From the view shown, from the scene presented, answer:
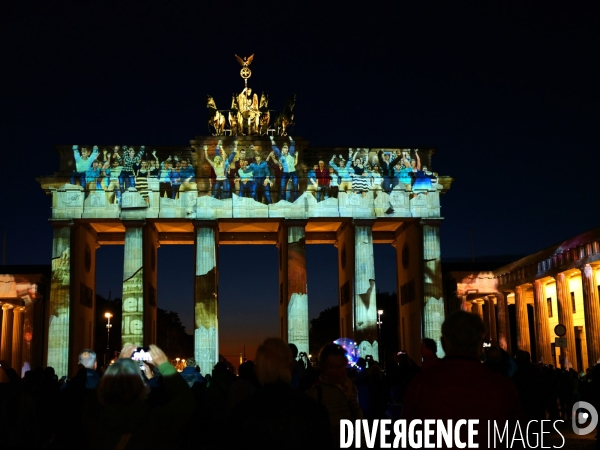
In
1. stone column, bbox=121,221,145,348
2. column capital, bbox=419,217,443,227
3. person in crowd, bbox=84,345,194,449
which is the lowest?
person in crowd, bbox=84,345,194,449

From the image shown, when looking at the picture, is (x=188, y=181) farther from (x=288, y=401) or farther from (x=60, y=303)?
(x=288, y=401)

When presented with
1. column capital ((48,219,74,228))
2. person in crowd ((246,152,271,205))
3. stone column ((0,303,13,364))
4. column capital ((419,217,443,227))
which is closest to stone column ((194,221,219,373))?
person in crowd ((246,152,271,205))

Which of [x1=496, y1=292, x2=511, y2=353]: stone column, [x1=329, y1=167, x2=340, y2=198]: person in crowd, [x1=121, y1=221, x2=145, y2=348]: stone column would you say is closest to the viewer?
[x1=121, y1=221, x2=145, y2=348]: stone column

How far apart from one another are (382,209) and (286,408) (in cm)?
4683

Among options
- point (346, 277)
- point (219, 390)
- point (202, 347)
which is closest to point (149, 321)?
point (202, 347)

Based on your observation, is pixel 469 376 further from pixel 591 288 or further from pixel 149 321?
pixel 149 321

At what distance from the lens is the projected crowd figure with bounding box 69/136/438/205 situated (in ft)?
168

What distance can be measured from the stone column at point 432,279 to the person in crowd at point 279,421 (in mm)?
46676

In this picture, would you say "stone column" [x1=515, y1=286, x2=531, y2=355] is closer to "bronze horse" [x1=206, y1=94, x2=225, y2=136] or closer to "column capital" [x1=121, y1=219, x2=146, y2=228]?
"bronze horse" [x1=206, y1=94, x2=225, y2=136]

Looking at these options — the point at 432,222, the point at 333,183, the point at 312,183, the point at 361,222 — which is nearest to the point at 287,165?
the point at 312,183

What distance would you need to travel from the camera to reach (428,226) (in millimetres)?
51438

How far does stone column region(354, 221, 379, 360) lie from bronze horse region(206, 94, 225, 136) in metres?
11.6

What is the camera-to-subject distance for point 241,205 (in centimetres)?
5103

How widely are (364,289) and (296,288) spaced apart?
4.67m
